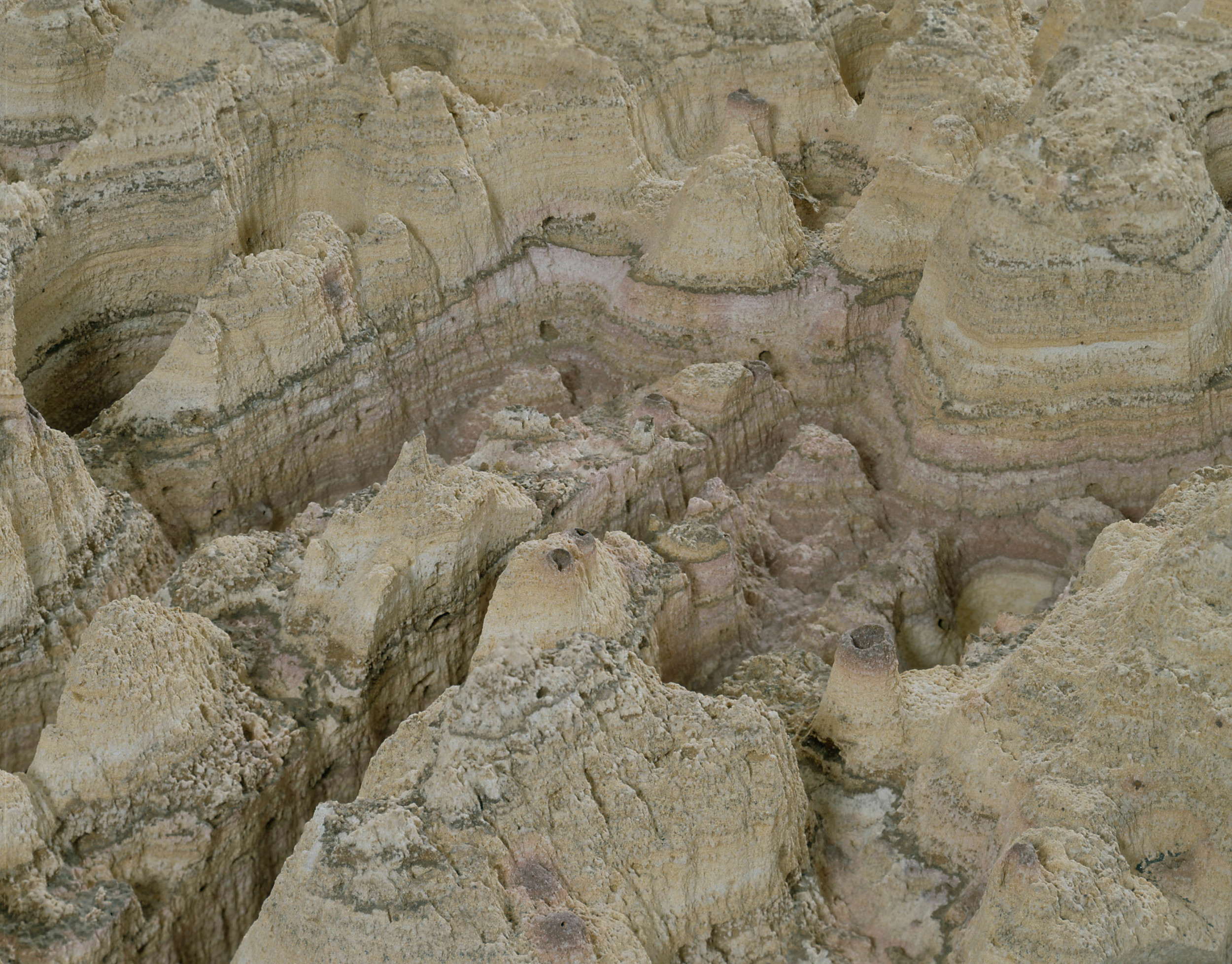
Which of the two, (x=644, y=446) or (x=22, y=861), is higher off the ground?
(x=22, y=861)

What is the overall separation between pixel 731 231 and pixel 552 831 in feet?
27.2

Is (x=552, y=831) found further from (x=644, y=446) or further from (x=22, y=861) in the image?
(x=644, y=446)

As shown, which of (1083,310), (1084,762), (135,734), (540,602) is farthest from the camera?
(1083,310)

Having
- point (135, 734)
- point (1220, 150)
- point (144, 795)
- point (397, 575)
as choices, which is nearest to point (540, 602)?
point (397, 575)

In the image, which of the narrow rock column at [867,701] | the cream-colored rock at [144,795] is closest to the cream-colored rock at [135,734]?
the cream-colored rock at [144,795]

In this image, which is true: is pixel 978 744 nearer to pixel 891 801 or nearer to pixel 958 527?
pixel 891 801

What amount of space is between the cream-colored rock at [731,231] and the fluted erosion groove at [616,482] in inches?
2.2

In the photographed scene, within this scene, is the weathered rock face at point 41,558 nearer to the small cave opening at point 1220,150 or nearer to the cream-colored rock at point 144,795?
the cream-colored rock at point 144,795

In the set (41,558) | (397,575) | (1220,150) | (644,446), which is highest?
(1220,150)

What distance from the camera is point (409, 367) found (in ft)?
55.7

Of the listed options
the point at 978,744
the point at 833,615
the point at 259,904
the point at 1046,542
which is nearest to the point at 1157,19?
the point at 1046,542

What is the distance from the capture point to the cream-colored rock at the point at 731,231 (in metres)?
16.7

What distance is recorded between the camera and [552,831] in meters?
10.3

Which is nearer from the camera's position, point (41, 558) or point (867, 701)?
point (867, 701)
